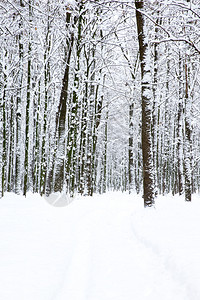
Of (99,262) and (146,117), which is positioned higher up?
(146,117)

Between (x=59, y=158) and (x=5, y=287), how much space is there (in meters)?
8.74

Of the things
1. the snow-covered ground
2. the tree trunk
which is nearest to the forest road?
the snow-covered ground

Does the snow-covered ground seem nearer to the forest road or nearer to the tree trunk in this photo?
the forest road

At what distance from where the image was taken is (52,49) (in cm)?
1550

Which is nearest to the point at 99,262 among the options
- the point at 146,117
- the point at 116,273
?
the point at 116,273

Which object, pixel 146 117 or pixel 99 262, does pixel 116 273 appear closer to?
pixel 99 262

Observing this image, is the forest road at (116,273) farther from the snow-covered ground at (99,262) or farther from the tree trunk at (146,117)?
the tree trunk at (146,117)

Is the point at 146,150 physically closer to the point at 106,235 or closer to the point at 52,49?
the point at 106,235

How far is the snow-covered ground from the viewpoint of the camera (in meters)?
3.15

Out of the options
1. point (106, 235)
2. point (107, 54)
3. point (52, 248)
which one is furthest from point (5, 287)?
point (107, 54)

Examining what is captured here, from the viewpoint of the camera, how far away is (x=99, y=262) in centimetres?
433

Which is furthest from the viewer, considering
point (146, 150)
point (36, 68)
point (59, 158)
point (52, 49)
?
point (36, 68)

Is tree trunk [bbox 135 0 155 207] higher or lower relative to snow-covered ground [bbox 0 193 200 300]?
higher

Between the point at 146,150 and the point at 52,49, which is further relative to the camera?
the point at 52,49
